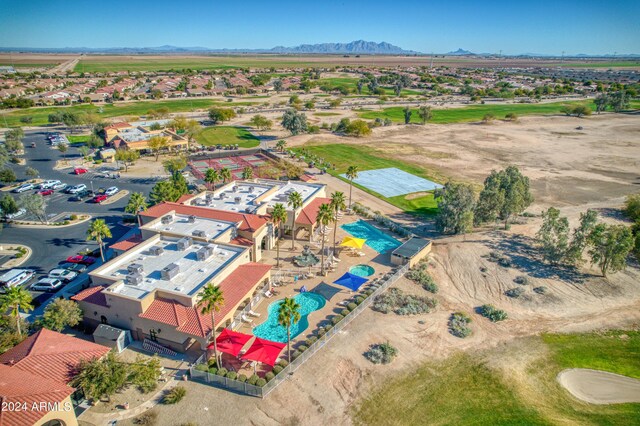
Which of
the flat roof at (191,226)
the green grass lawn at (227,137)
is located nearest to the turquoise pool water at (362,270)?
the flat roof at (191,226)

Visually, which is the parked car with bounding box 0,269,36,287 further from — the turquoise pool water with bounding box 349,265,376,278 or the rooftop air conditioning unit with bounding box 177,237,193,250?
the turquoise pool water with bounding box 349,265,376,278

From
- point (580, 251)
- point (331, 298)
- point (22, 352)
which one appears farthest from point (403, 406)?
point (580, 251)

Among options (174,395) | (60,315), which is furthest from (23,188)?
(174,395)

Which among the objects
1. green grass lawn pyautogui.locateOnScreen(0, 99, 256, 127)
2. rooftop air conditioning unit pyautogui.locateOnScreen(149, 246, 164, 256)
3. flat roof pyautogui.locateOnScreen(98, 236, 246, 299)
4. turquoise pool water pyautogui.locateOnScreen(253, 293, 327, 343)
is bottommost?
turquoise pool water pyautogui.locateOnScreen(253, 293, 327, 343)

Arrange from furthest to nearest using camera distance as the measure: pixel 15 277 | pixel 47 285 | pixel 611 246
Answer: pixel 611 246, pixel 15 277, pixel 47 285

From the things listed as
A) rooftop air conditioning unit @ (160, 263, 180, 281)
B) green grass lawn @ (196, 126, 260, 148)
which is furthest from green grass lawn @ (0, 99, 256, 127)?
rooftop air conditioning unit @ (160, 263, 180, 281)

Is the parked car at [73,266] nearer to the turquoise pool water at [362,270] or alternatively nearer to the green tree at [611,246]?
the turquoise pool water at [362,270]

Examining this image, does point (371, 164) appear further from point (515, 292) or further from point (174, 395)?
point (174, 395)
